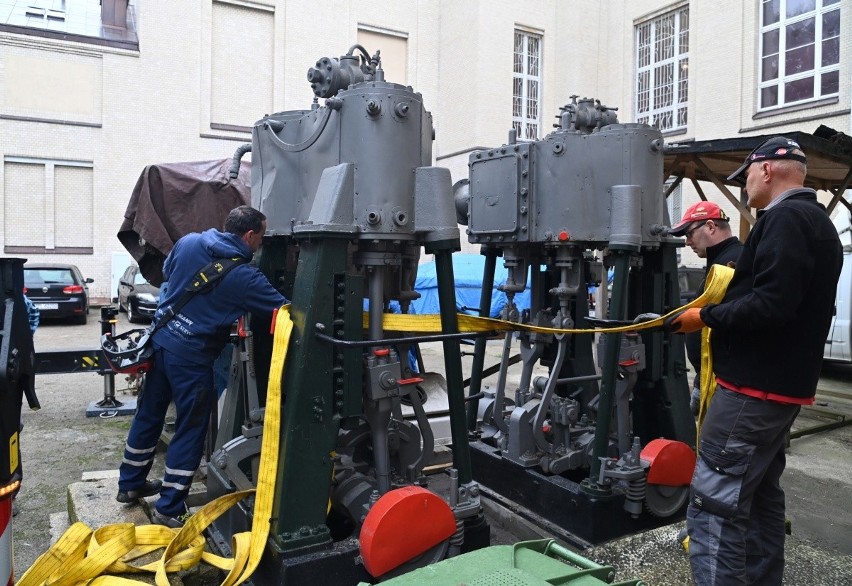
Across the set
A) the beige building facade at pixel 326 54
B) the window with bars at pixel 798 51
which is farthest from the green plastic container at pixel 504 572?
the window with bars at pixel 798 51

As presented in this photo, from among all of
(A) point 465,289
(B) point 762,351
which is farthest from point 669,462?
(A) point 465,289

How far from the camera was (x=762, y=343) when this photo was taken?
2686mm

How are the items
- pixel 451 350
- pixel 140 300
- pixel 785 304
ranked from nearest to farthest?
pixel 785 304, pixel 451 350, pixel 140 300

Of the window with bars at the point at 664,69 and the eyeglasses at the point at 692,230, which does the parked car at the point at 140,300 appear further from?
the window with bars at the point at 664,69

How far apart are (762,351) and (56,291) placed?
16.7 m

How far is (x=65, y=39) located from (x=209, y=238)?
20.3 metres

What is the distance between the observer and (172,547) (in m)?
3.26

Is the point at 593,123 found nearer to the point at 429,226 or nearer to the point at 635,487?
the point at 429,226

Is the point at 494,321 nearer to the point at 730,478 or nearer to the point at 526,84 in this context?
the point at 730,478

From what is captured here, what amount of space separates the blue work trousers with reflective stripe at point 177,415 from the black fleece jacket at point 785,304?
287 centimetres

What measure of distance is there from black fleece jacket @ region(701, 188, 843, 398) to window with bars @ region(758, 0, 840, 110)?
53.7 feet

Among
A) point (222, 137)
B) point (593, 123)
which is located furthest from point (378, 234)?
point (222, 137)

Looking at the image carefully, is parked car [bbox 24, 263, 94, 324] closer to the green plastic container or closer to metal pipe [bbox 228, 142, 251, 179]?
metal pipe [bbox 228, 142, 251, 179]

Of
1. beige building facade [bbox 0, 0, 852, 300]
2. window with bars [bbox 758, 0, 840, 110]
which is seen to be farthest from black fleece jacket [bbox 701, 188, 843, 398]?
window with bars [bbox 758, 0, 840, 110]
